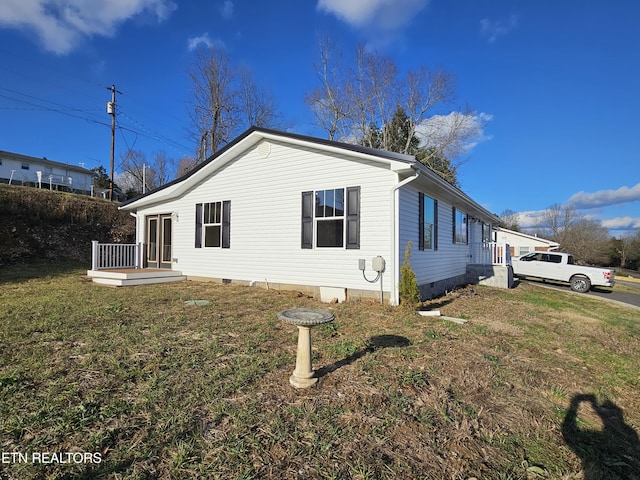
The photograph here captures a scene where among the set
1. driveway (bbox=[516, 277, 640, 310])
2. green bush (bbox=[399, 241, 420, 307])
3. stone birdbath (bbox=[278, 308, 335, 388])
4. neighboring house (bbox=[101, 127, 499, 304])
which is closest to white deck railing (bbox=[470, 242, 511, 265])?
driveway (bbox=[516, 277, 640, 310])

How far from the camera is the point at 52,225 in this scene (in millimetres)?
16828

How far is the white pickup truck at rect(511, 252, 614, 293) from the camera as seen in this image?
14.4 metres

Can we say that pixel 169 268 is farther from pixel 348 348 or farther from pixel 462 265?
pixel 462 265

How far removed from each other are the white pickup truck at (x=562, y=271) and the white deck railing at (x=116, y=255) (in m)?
17.8

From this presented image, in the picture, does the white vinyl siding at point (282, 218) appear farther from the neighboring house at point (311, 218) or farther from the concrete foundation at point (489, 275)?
the concrete foundation at point (489, 275)

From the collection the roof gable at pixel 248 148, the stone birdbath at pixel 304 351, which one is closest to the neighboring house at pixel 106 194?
the roof gable at pixel 248 148

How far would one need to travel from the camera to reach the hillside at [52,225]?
15109 millimetres

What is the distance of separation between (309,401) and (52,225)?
19.3 meters

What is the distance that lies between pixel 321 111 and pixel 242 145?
16.5m

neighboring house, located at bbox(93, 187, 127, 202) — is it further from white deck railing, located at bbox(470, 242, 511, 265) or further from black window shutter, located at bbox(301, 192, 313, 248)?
white deck railing, located at bbox(470, 242, 511, 265)

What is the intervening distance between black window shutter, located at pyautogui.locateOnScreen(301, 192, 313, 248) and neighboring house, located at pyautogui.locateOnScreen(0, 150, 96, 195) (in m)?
25.4

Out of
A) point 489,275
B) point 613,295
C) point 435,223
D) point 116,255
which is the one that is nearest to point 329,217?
A: point 435,223

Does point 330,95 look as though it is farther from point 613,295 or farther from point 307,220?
point 613,295

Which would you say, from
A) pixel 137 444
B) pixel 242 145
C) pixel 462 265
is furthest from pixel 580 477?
pixel 462 265
